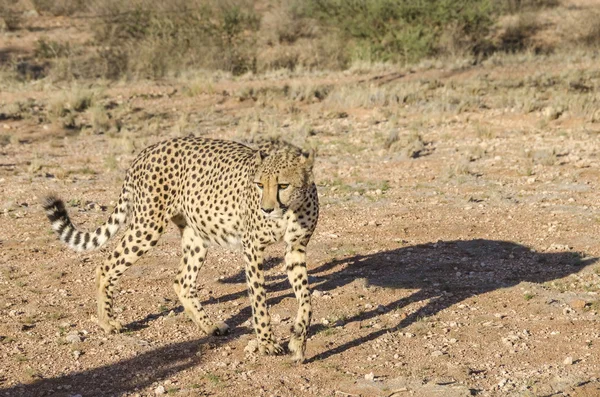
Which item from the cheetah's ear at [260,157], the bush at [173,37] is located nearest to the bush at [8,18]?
the bush at [173,37]

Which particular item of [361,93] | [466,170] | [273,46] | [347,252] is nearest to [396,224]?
[347,252]

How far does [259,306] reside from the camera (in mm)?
6293

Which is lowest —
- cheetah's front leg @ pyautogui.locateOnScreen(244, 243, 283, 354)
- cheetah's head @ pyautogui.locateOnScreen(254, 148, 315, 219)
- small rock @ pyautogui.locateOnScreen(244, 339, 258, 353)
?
small rock @ pyautogui.locateOnScreen(244, 339, 258, 353)

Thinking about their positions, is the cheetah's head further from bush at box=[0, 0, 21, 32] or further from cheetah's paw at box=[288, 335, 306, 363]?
bush at box=[0, 0, 21, 32]

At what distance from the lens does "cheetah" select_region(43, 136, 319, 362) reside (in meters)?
6.04

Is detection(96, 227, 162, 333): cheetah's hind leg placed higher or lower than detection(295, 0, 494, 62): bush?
higher

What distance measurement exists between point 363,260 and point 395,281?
751 millimetres

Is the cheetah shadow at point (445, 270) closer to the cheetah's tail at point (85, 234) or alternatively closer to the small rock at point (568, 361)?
the small rock at point (568, 361)

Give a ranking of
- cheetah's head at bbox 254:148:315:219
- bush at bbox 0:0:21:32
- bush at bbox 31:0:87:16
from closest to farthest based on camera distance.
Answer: cheetah's head at bbox 254:148:315:219, bush at bbox 0:0:21:32, bush at bbox 31:0:87:16

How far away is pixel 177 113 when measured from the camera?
17.5 m

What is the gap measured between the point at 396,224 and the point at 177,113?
8.47 metres

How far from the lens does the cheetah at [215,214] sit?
604 cm

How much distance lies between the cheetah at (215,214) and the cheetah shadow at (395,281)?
0.35m

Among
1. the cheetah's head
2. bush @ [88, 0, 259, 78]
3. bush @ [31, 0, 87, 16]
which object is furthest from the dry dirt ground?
bush @ [31, 0, 87, 16]
